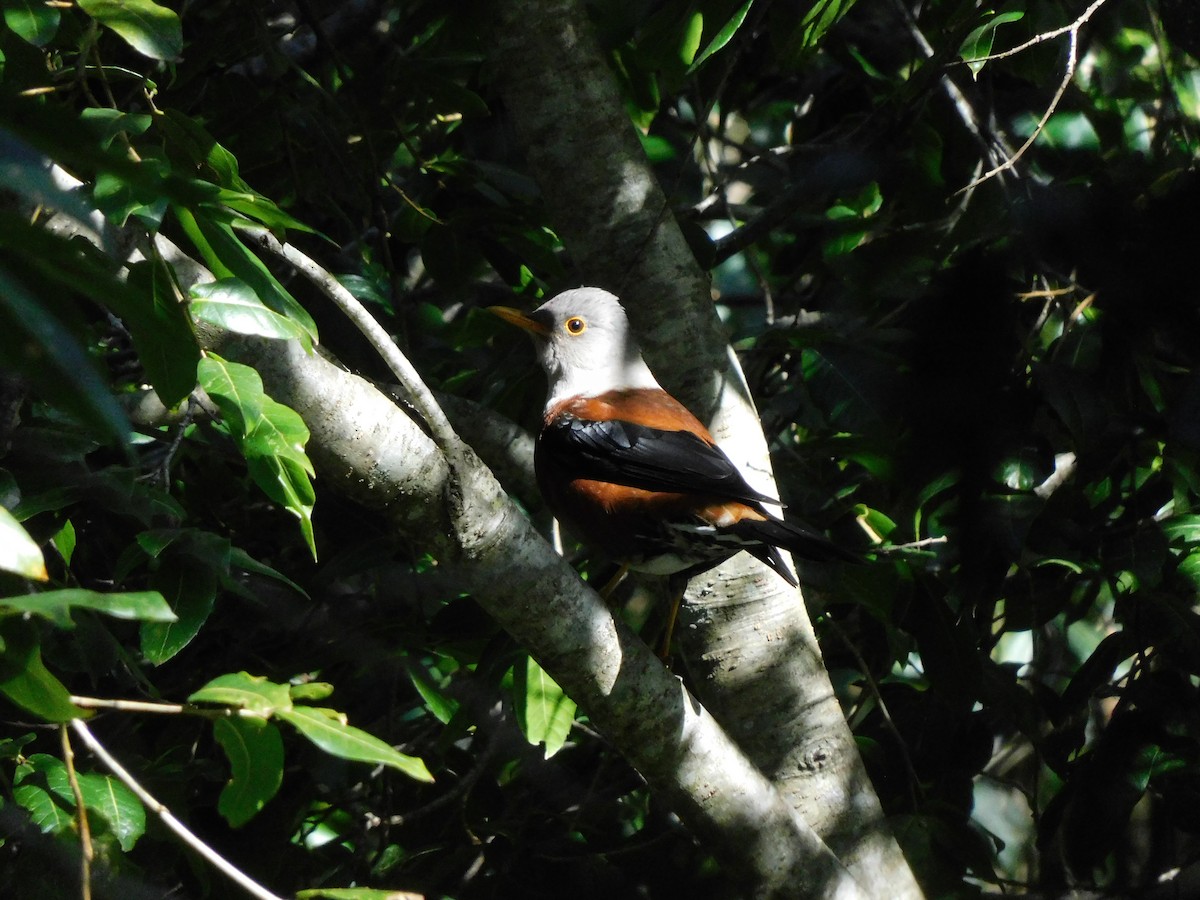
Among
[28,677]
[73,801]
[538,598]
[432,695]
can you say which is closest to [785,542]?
[538,598]

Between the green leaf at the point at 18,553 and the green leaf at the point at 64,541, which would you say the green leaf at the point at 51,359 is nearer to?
the green leaf at the point at 18,553

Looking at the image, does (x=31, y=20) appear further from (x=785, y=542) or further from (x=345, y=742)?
(x=785, y=542)

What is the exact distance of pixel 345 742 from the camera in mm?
1592

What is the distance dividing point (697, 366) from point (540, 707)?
124 centimetres

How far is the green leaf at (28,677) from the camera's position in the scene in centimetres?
171

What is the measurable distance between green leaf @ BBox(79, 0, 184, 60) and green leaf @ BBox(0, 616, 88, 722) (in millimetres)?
1075

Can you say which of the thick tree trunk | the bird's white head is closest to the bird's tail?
the thick tree trunk

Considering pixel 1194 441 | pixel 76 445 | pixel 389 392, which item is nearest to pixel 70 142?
pixel 76 445

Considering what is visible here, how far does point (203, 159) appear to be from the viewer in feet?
7.91

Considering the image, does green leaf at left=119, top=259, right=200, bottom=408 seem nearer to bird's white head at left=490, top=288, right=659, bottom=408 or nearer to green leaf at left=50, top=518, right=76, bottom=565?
green leaf at left=50, top=518, right=76, bottom=565

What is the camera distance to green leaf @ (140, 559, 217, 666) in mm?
2154

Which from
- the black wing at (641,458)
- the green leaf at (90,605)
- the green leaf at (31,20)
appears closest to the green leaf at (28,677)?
the green leaf at (90,605)

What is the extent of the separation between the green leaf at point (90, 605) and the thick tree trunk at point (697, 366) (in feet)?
7.21

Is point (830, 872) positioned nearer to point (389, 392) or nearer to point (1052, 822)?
point (1052, 822)
